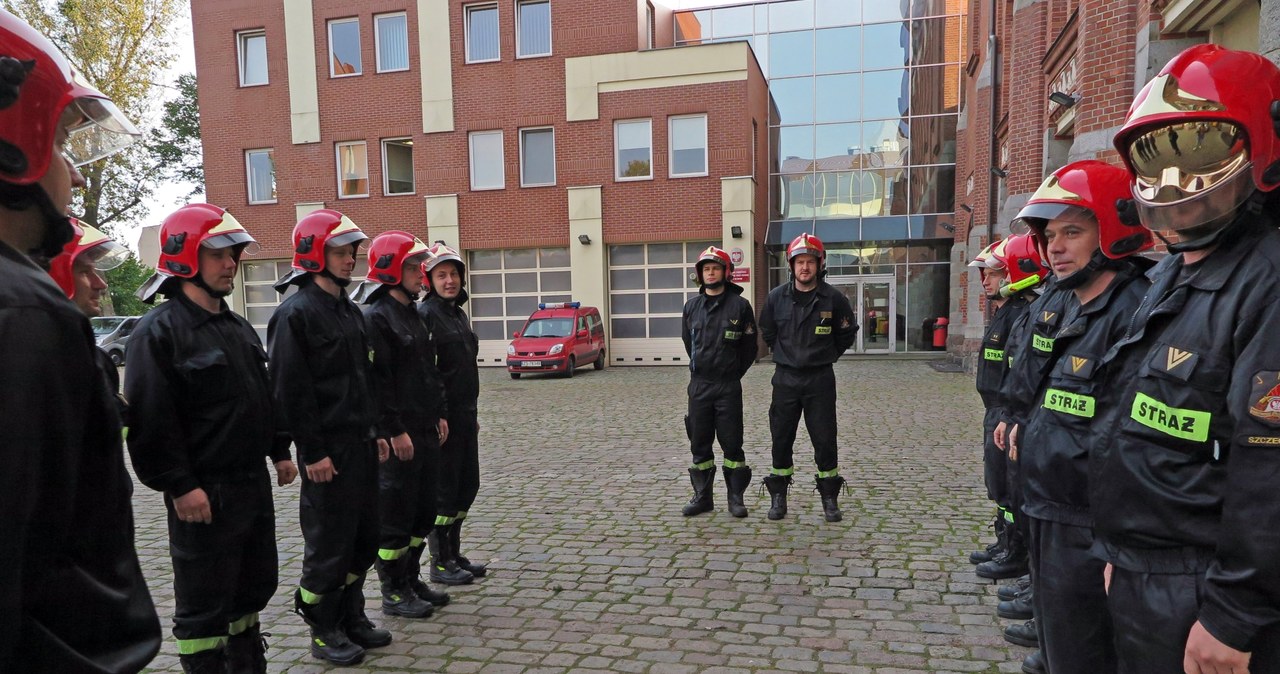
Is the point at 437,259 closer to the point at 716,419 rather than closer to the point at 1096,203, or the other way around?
the point at 716,419

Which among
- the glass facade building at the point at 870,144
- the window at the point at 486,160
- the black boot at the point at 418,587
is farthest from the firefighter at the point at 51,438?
the glass facade building at the point at 870,144

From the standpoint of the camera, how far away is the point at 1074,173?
10.8 ft

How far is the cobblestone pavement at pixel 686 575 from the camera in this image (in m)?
3.93

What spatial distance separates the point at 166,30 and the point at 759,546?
31.0 m

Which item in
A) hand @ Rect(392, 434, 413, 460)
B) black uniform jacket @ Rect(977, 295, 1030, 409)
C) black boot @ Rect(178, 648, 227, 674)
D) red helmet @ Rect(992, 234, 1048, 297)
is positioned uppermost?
red helmet @ Rect(992, 234, 1048, 297)

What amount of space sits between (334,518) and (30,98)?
285 cm

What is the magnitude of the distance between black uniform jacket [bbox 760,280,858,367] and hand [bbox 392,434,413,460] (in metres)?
3.17

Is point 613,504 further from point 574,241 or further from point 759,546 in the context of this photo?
point 574,241

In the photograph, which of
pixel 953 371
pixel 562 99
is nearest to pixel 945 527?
pixel 953 371

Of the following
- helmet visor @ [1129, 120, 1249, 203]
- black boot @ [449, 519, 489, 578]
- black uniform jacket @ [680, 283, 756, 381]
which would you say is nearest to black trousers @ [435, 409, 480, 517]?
black boot @ [449, 519, 489, 578]

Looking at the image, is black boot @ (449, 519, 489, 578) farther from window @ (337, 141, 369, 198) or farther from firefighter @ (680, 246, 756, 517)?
window @ (337, 141, 369, 198)

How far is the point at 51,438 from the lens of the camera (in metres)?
1.30

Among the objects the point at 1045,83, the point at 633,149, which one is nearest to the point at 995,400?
the point at 1045,83

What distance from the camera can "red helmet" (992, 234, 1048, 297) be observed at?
5074 mm
